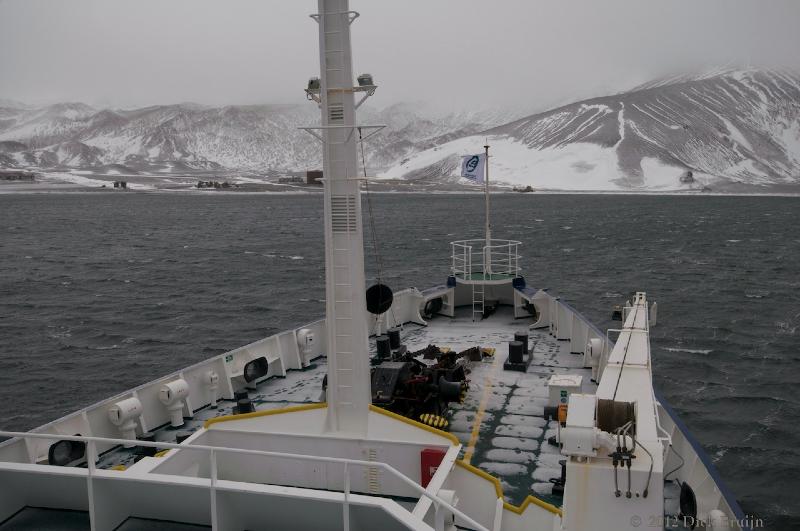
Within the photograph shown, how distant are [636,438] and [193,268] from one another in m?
76.3

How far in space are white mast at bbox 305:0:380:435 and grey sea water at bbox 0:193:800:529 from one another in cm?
1537

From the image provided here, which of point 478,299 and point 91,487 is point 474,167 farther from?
point 91,487

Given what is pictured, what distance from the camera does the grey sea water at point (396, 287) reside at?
31000 mm

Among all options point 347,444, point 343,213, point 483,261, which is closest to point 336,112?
point 343,213

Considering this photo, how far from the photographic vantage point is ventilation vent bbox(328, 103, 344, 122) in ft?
38.9

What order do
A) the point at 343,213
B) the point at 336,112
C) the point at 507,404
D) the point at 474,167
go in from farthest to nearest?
the point at 474,167, the point at 507,404, the point at 343,213, the point at 336,112

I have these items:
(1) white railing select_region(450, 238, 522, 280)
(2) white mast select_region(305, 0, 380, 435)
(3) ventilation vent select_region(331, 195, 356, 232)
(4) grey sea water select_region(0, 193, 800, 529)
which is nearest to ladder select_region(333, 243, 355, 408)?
(2) white mast select_region(305, 0, 380, 435)

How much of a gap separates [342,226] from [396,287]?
176 ft

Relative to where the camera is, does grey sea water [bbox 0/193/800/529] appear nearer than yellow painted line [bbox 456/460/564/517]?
No

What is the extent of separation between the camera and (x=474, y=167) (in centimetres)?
2925

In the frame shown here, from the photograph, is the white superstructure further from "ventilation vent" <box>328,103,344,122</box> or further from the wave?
the wave

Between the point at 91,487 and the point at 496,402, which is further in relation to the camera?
the point at 496,402

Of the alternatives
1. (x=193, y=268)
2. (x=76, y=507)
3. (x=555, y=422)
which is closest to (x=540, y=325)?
(x=555, y=422)

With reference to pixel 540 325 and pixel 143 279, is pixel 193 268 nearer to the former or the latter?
pixel 143 279
